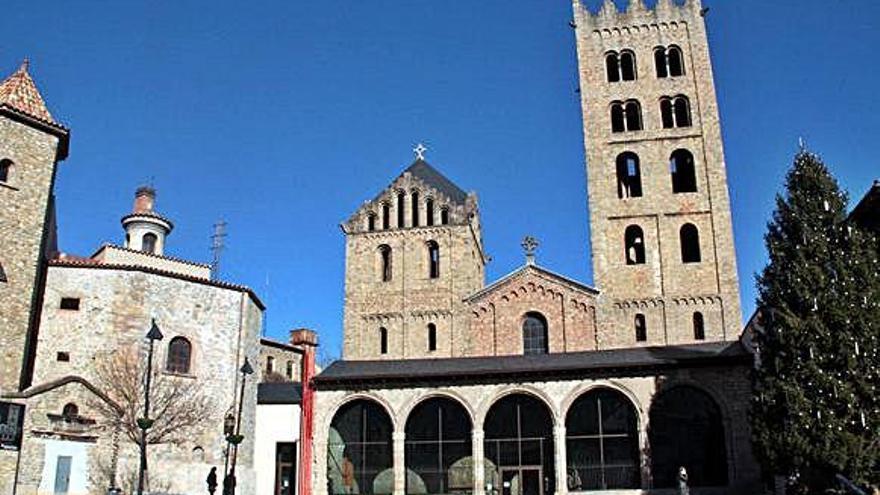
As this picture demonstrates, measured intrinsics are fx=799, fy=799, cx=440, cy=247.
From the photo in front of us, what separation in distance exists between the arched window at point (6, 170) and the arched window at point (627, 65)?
96.4 feet

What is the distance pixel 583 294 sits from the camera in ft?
125

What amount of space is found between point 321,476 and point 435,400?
5.09 meters

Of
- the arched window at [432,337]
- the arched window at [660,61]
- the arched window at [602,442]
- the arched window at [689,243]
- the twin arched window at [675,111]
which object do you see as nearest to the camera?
the arched window at [602,442]

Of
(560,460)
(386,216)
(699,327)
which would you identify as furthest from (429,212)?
(560,460)

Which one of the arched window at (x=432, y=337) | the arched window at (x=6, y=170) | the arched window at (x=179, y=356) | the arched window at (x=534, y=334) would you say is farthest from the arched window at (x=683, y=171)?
the arched window at (x=6, y=170)

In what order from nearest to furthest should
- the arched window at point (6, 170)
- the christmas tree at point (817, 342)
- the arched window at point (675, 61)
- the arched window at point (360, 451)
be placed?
the christmas tree at point (817, 342) → the arched window at point (6, 170) → the arched window at point (360, 451) → the arched window at point (675, 61)

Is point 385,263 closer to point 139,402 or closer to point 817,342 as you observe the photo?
point 139,402

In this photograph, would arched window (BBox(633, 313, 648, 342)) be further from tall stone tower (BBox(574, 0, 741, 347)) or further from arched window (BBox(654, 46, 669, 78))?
arched window (BBox(654, 46, 669, 78))

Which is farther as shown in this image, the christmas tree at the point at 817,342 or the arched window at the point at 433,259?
the arched window at the point at 433,259

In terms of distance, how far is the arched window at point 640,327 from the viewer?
37.2 m

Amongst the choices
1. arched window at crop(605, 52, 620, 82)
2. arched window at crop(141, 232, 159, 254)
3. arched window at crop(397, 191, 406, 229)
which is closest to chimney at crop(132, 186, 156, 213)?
arched window at crop(141, 232, 159, 254)

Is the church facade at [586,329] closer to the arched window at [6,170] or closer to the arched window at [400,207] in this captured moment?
the arched window at [400,207]

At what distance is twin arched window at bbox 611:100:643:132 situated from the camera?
41.5 metres

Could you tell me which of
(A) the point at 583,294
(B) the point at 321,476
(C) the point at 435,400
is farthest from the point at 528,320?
(B) the point at 321,476
